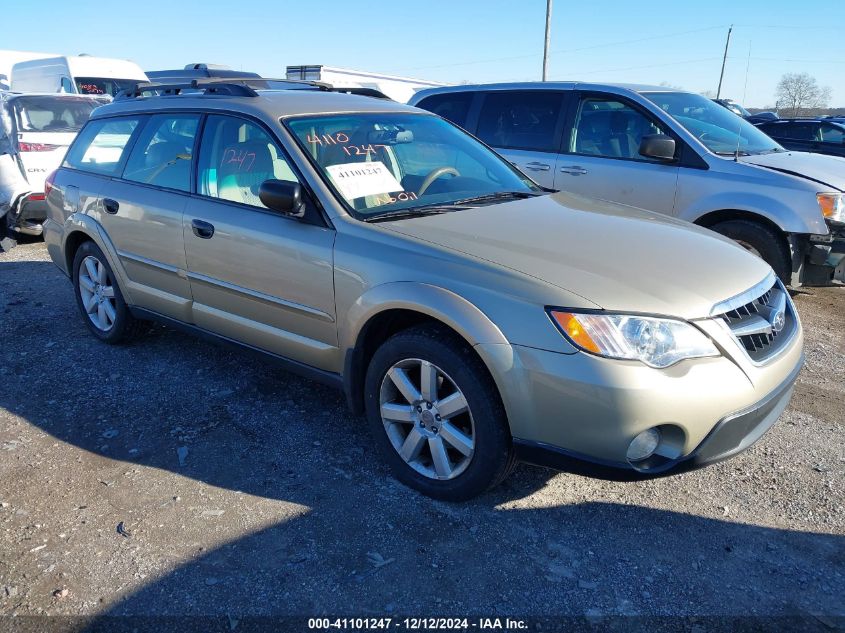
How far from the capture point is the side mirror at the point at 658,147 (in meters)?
5.57

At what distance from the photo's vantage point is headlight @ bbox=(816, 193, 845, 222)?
521 cm

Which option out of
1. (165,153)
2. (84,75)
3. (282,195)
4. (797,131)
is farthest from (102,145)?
(797,131)

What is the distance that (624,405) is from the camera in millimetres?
Answer: 2432

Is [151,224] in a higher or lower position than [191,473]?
higher

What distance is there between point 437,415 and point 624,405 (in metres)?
0.83

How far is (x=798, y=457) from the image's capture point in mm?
3418

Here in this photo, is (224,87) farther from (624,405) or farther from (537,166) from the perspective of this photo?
(537,166)

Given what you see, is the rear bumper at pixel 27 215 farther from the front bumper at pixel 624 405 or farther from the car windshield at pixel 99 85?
the front bumper at pixel 624 405

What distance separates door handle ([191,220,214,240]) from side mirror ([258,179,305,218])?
620mm

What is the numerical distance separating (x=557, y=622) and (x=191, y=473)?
186cm

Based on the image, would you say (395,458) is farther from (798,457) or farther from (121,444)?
(798,457)

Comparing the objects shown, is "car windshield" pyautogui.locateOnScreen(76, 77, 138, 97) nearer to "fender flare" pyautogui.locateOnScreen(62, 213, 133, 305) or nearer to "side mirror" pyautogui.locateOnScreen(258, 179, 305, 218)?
"fender flare" pyautogui.locateOnScreen(62, 213, 133, 305)

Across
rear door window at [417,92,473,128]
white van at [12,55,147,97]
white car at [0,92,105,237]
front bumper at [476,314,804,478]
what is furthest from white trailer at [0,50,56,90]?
front bumper at [476,314,804,478]

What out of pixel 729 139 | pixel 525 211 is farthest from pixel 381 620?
pixel 729 139
